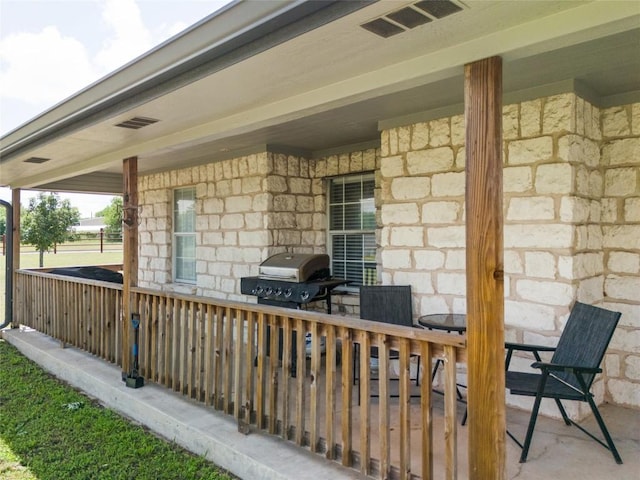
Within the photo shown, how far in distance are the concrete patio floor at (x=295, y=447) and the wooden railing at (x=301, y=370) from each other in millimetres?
94

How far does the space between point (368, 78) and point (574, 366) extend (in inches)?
82.0

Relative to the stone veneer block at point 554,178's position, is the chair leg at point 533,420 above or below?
below

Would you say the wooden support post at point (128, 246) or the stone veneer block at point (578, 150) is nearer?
the stone veneer block at point (578, 150)

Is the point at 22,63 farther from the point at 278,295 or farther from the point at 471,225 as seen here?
the point at 471,225

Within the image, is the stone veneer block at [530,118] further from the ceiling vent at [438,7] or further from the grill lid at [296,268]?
the grill lid at [296,268]

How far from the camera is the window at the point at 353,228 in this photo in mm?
5320

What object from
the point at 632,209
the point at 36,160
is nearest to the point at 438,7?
the point at 632,209

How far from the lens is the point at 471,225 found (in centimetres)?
204

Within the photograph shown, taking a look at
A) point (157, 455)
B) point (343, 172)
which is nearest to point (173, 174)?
point (343, 172)

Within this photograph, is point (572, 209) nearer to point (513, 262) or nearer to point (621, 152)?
point (513, 262)

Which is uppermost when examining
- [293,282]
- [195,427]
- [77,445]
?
[293,282]

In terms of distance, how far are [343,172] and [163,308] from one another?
2.63m

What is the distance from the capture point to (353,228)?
5.50 meters

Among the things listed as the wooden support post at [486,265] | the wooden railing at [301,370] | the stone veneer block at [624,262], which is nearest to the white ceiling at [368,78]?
the wooden support post at [486,265]
